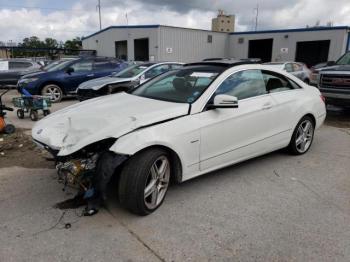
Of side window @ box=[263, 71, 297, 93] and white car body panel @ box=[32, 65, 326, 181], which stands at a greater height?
side window @ box=[263, 71, 297, 93]

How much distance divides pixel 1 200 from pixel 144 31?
25073mm

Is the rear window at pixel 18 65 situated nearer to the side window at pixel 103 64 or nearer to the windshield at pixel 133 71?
the side window at pixel 103 64

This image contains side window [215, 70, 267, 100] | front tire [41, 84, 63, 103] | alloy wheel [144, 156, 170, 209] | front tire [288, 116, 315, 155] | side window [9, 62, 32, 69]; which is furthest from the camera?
side window [9, 62, 32, 69]

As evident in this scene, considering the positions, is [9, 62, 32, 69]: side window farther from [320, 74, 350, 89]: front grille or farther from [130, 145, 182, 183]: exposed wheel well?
[130, 145, 182, 183]: exposed wheel well

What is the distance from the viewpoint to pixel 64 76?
1175 centimetres

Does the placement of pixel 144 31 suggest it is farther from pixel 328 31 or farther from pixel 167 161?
pixel 167 161

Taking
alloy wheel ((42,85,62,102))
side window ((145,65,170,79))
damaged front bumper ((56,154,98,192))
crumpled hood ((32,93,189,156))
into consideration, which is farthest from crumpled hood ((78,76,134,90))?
damaged front bumper ((56,154,98,192))

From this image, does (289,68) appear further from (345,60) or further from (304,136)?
(304,136)

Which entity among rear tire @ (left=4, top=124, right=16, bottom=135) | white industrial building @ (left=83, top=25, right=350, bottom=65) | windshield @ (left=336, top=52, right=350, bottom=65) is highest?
white industrial building @ (left=83, top=25, right=350, bottom=65)

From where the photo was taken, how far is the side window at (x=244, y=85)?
4.12 m

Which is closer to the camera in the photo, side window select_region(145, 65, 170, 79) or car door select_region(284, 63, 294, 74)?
side window select_region(145, 65, 170, 79)

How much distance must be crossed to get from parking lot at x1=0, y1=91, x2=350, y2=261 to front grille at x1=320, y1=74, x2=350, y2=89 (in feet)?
14.4

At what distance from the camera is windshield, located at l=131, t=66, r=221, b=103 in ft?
13.1

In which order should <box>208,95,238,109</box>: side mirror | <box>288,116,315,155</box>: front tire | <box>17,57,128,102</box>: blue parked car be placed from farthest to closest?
<box>17,57,128,102</box>: blue parked car, <box>288,116,315,155</box>: front tire, <box>208,95,238,109</box>: side mirror
